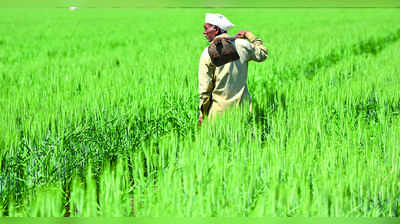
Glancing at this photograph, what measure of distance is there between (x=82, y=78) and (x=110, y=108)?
1760 millimetres

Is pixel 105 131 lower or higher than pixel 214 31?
lower

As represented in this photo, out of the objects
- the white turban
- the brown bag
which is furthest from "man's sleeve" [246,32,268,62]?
→ the white turban

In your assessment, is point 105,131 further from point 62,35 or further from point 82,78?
point 62,35

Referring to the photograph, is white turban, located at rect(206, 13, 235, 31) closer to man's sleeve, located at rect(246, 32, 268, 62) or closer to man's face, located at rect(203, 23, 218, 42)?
man's face, located at rect(203, 23, 218, 42)

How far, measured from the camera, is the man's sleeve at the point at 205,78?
10.4 feet

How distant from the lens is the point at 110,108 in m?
3.48

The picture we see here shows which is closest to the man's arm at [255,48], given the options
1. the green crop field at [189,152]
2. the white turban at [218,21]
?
the white turban at [218,21]

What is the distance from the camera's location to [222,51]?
3092 mm

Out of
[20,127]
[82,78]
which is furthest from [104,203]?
[82,78]

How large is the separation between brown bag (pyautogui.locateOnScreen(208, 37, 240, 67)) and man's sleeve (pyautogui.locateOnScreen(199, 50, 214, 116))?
0.06 metres

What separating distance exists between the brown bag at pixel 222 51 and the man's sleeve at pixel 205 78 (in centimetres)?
6

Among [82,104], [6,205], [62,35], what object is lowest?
[6,205]

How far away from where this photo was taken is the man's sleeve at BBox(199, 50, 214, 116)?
3.18m

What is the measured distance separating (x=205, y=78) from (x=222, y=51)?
0.26 meters
